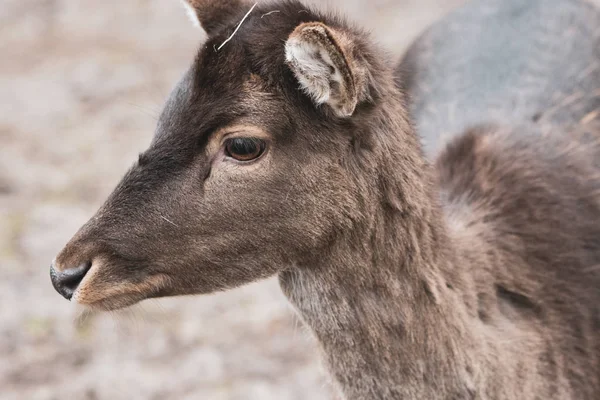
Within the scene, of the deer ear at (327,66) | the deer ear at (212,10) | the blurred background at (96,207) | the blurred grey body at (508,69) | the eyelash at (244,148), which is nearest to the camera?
the deer ear at (327,66)

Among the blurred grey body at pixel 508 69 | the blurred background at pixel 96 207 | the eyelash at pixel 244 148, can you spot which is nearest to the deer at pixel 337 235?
the eyelash at pixel 244 148

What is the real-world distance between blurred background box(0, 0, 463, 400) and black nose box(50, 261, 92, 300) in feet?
1.59

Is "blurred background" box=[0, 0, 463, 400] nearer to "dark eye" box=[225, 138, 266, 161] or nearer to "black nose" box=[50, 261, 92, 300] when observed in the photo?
"black nose" box=[50, 261, 92, 300]

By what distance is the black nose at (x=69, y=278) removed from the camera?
3541 millimetres

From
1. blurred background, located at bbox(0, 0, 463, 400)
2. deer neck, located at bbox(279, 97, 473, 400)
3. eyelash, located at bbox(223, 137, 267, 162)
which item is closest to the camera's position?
eyelash, located at bbox(223, 137, 267, 162)

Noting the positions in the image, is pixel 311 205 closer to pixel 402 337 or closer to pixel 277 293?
pixel 402 337

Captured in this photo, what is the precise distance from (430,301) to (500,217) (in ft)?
2.38

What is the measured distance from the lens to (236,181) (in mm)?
3541

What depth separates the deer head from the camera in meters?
3.51

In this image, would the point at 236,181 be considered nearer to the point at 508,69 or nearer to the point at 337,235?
the point at 337,235

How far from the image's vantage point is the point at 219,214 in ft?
11.7

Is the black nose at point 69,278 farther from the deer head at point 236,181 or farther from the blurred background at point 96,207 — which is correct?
the blurred background at point 96,207

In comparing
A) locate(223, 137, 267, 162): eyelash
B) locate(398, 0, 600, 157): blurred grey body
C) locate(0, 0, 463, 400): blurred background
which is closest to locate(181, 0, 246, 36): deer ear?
locate(0, 0, 463, 400): blurred background

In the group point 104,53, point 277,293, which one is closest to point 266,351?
point 277,293
